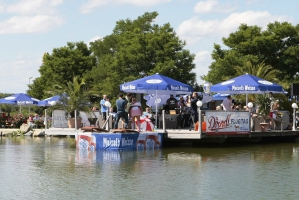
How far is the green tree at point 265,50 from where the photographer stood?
45.9 meters

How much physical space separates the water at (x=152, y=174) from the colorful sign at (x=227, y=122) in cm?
94

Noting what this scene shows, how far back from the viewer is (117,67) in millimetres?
51938

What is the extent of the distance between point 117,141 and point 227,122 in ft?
15.5

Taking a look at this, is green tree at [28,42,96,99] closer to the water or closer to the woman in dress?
the woman in dress

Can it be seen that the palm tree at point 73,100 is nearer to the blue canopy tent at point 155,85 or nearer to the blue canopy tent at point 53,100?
the blue canopy tent at point 53,100

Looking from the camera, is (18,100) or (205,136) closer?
(205,136)

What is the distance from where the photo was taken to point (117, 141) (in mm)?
21750

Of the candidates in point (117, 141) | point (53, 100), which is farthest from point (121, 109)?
point (53, 100)

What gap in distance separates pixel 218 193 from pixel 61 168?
5.78 m

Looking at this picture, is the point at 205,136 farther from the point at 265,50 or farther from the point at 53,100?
the point at 265,50

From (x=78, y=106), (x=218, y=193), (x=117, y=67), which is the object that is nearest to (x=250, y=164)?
(x=218, y=193)

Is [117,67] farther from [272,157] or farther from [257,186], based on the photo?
[257,186]

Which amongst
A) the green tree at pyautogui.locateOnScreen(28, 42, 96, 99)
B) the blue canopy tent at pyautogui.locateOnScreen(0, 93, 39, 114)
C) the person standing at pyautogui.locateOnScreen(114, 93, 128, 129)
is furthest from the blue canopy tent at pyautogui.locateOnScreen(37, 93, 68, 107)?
the green tree at pyautogui.locateOnScreen(28, 42, 96, 99)

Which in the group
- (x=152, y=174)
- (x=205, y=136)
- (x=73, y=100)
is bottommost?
(x=152, y=174)
